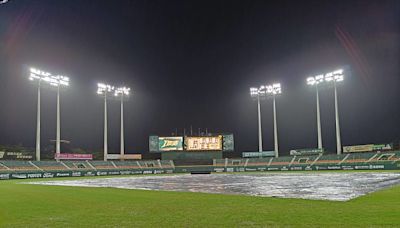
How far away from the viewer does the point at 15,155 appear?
55.0 meters

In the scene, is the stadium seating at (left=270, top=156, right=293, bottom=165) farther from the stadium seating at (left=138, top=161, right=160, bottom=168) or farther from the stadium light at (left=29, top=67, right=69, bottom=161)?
the stadium light at (left=29, top=67, right=69, bottom=161)

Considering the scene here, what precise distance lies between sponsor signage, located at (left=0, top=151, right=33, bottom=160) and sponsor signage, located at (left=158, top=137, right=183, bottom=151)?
2596 cm

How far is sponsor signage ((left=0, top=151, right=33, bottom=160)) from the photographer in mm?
53750

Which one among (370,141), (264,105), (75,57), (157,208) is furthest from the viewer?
(264,105)

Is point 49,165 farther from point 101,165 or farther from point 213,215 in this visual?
point 213,215

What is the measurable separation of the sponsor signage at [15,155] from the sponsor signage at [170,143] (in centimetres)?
2596

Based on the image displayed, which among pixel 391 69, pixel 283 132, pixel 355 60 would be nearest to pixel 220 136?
pixel 283 132

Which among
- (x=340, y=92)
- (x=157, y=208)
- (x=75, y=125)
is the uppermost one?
(x=340, y=92)

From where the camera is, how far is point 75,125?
87188 millimetres

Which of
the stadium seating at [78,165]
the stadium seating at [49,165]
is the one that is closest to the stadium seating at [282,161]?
the stadium seating at [78,165]

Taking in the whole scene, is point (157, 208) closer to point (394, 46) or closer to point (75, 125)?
point (394, 46)

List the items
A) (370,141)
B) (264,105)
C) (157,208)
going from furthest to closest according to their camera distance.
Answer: (264,105)
(370,141)
(157,208)

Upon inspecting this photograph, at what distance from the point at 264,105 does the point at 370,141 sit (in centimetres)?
3154

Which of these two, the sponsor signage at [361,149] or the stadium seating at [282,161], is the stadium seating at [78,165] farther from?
the sponsor signage at [361,149]
